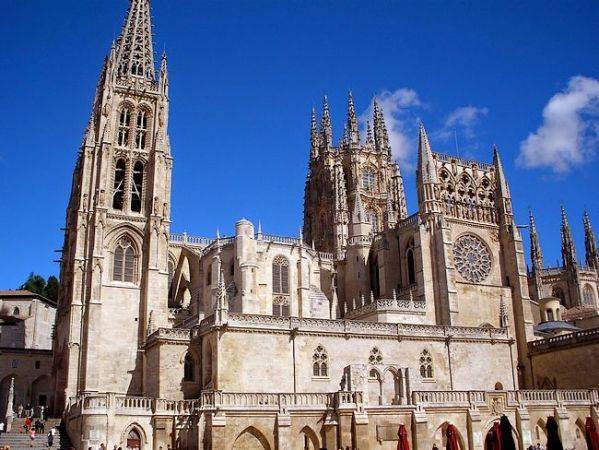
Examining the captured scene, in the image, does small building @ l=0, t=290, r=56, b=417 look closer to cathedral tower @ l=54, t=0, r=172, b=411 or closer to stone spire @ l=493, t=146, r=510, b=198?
cathedral tower @ l=54, t=0, r=172, b=411

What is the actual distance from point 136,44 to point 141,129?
346 inches

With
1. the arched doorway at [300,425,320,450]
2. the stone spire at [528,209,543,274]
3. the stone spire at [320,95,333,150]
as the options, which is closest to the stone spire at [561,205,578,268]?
the stone spire at [528,209,543,274]

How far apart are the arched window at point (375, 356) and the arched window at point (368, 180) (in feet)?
108

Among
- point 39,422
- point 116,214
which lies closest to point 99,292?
point 116,214

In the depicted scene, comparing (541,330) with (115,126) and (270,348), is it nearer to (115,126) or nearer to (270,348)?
(270,348)

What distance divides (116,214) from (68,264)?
5.75 metres

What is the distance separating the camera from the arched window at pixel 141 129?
54.6m

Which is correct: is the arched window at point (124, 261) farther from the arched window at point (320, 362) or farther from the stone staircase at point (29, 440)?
the arched window at point (320, 362)

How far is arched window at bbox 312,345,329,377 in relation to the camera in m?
38.5

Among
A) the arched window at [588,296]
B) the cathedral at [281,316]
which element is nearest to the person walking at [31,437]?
the cathedral at [281,316]

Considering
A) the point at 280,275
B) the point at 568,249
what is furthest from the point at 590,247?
the point at 280,275

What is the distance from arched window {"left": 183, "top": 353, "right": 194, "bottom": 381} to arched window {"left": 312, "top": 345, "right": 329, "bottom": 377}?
6.87 metres

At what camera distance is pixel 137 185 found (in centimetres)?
5306

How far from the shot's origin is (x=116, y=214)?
50.1m
